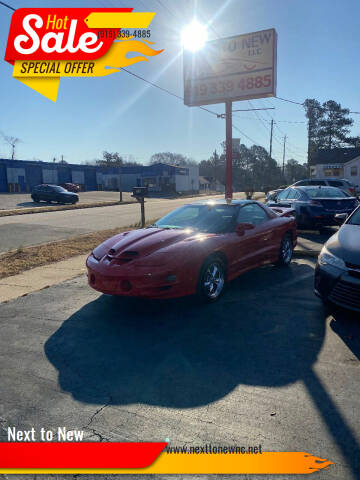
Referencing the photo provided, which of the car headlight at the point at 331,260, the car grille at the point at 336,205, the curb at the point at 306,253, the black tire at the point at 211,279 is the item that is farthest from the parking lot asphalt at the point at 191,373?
the car grille at the point at 336,205

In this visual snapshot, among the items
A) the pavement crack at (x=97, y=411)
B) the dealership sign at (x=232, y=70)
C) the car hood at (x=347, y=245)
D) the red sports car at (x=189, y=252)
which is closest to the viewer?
the pavement crack at (x=97, y=411)

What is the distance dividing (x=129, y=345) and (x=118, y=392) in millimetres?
822

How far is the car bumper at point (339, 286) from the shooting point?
12.8 feet

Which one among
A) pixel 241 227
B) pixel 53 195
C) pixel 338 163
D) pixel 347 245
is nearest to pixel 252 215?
pixel 241 227

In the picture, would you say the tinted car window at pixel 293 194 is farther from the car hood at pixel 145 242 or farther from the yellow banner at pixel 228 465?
the yellow banner at pixel 228 465

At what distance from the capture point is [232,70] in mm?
15758

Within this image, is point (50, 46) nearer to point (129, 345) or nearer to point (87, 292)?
point (87, 292)

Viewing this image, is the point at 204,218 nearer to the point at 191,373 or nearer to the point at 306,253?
the point at 191,373

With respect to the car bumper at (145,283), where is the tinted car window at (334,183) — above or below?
above

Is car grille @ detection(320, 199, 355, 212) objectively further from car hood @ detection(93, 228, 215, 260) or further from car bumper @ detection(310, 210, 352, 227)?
car hood @ detection(93, 228, 215, 260)

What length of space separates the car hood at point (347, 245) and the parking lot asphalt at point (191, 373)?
31.1 inches

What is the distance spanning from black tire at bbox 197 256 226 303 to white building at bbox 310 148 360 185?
46.0 meters

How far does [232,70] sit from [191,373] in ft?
51.2

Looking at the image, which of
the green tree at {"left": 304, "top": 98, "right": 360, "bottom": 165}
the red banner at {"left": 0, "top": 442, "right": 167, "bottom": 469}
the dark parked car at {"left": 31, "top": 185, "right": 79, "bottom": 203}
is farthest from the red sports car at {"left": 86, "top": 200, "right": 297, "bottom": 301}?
the green tree at {"left": 304, "top": 98, "right": 360, "bottom": 165}
